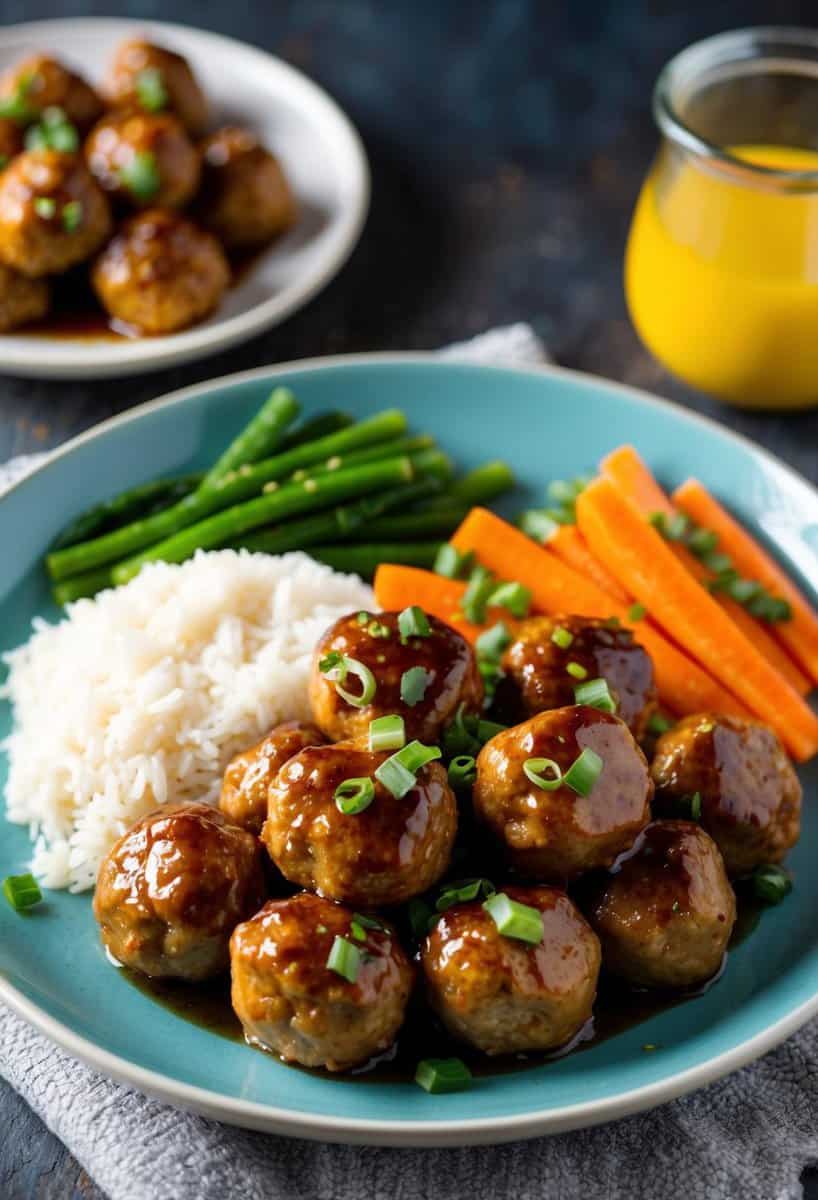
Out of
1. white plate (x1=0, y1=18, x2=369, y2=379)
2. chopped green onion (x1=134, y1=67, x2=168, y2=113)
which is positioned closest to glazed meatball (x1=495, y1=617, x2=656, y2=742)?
white plate (x1=0, y1=18, x2=369, y2=379)

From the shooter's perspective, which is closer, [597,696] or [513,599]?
[597,696]

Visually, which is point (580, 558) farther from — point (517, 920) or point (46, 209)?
point (46, 209)

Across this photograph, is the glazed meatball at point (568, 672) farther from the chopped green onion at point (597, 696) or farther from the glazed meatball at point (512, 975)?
the glazed meatball at point (512, 975)

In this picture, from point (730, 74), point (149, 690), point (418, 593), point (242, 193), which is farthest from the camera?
point (242, 193)

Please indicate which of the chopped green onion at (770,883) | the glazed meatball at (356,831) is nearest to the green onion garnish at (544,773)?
the glazed meatball at (356,831)

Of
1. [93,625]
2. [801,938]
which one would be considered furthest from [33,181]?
[801,938]

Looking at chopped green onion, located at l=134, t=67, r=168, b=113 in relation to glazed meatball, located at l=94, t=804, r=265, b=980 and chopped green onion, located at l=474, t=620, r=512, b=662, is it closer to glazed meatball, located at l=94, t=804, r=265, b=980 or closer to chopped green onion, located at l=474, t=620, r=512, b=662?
chopped green onion, located at l=474, t=620, r=512, b=662

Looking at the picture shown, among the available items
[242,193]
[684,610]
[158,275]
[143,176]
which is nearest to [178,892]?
[684,610]
